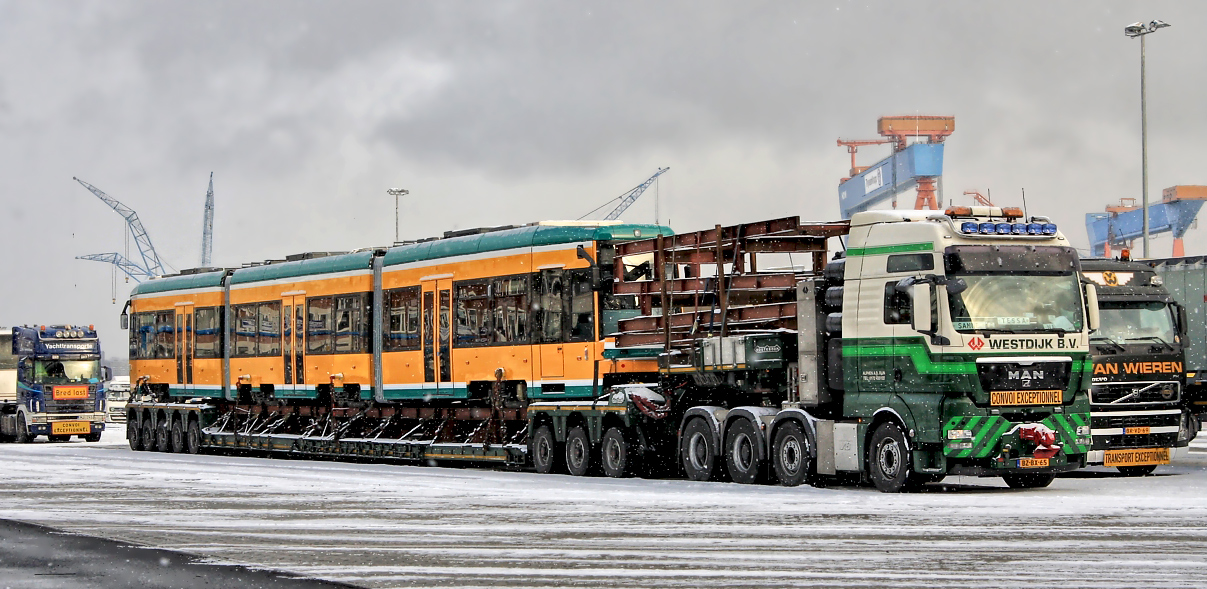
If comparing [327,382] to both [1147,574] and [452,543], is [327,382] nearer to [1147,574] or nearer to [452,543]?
[452,543]

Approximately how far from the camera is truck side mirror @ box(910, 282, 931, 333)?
19.5 m

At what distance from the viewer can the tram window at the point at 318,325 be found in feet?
110

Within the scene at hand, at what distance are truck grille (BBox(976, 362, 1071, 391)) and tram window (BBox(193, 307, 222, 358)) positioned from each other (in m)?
22.9

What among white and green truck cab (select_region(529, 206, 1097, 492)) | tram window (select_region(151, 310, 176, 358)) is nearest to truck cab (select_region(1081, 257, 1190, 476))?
white and green truck cab (select_region(529, 206, 1097, 492))

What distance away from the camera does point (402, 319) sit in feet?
101

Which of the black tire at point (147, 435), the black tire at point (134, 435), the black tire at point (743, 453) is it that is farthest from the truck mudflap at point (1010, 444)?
the black tire at point (134, 435)

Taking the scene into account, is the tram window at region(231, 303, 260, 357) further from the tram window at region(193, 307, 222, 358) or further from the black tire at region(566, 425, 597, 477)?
the black tire at region(566, 425, 597, 477)

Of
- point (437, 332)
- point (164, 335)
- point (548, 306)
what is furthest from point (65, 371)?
point (548, 306)

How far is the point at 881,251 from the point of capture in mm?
20484

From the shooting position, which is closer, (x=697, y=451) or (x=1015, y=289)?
(x=1015, y=289)

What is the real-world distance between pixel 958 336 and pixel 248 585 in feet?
33.7

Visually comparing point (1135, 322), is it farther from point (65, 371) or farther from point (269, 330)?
point (65, 371)

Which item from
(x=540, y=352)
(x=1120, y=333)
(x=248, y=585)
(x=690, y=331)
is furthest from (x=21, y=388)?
(x=248, y=585)

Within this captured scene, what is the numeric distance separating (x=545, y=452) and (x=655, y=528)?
11.2 m
